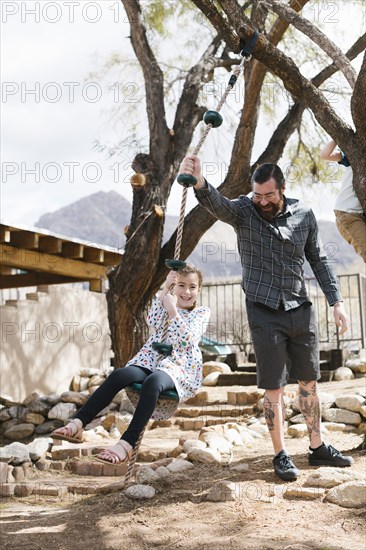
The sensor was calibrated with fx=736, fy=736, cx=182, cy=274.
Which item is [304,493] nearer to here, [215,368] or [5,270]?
[215,368]

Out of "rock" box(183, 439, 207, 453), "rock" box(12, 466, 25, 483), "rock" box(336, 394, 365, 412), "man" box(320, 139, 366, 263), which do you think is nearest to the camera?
"man" box(320, 139, 366, 263)

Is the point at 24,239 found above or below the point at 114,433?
above

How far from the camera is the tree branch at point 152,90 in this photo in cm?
923

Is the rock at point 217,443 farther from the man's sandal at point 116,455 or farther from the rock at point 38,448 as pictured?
the man's sandal at point 116,455

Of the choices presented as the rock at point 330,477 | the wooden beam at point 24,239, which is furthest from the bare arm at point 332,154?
the wooden beam at point 24,239

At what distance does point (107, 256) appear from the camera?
1244cm

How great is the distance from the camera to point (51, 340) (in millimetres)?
12156

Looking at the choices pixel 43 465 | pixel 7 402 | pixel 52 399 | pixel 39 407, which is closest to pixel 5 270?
pixel 7 402

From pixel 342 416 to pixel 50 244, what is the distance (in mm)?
4899

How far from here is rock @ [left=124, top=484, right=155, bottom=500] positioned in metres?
4.54

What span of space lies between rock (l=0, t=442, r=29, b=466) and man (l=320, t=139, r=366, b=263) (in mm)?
4026

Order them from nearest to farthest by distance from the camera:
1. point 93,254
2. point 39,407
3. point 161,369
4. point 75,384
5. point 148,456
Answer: point 161,369, point 148,456, point 39,407, point 93,254, point 75,384

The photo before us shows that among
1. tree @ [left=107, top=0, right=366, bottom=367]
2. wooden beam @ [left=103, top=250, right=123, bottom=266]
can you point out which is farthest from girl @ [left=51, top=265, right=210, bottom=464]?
wooden beam @ [left=103, top=250, right=123, bottom=266]

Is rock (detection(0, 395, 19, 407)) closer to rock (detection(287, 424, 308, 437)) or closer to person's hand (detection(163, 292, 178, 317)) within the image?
rock (detection(287, 424, 308, 437))
